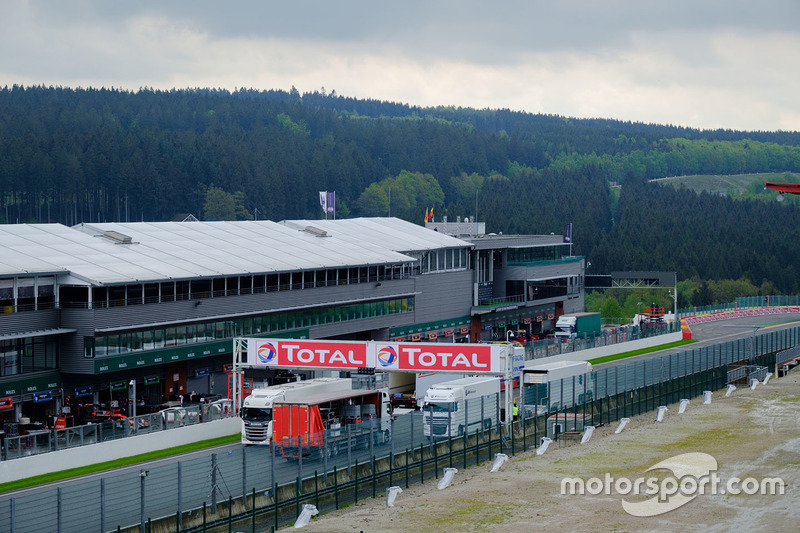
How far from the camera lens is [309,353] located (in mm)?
59500

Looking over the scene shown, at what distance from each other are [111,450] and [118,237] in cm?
2588

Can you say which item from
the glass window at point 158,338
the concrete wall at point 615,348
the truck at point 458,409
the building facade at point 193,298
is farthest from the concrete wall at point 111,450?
the concrete wall at point 615,348

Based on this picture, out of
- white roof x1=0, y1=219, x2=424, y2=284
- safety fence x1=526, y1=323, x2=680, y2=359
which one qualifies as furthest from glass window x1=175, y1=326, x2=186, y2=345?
safety fence x1=526, y1=323, x2=680, y2=359

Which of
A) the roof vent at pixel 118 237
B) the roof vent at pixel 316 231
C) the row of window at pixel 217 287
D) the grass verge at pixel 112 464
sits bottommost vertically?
the grass verge at pixel 112 464

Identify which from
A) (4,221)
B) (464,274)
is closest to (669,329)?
(464,274)

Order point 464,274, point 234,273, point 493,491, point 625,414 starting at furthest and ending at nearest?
point 464,274 < point 234,273 < point 625,414 < point 493,491

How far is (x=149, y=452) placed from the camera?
54750 mm

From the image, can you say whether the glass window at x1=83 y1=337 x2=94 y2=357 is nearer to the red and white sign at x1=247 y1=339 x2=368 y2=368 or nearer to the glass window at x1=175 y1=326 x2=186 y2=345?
the glass window at x1=175 y1=326 x2=186 y2=345

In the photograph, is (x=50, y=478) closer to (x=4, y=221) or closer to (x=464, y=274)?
(x=464, y=274)

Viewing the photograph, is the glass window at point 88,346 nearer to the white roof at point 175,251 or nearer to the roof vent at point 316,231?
the white roof at point 175,251

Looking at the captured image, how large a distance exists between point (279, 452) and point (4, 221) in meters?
169

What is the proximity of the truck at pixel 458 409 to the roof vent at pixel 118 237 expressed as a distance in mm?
25337

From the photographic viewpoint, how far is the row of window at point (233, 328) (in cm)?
6438

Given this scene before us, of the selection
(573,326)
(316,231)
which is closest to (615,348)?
(573,326)
